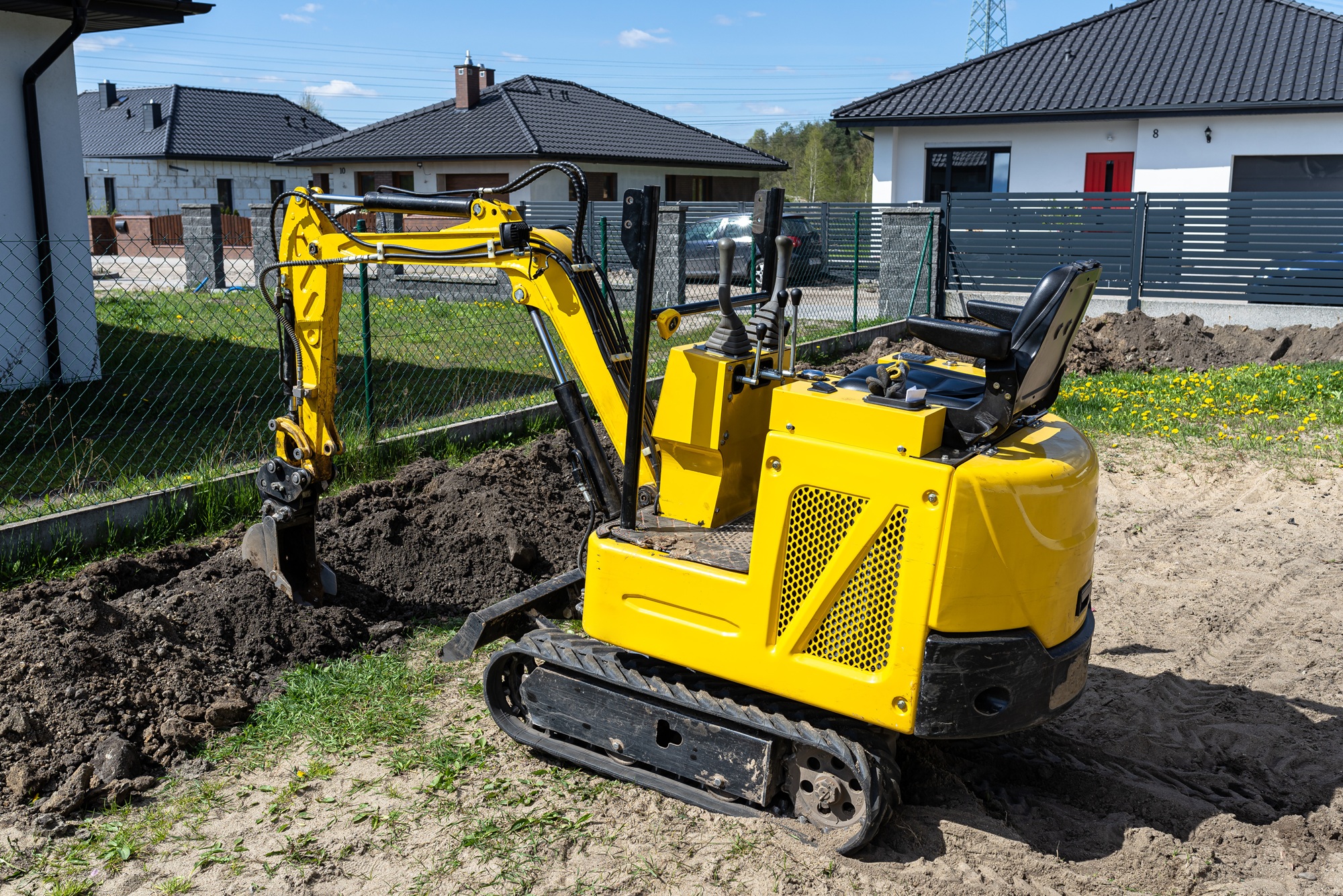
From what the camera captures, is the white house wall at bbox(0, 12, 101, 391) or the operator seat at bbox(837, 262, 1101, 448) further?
the white house wall at bbox(0, 12, 101, 391)

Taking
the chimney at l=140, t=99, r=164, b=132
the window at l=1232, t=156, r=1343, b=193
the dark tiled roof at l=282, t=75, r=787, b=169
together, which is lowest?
the window at l=1232, t=156, r=1343, b=193

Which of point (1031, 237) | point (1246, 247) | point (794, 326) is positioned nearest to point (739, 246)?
point (1031, 237)

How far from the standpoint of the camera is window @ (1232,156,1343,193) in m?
19.4

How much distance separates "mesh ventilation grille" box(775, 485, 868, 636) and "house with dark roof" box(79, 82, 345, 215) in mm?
37899

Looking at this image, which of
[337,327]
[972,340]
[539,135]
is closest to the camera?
[972,340]

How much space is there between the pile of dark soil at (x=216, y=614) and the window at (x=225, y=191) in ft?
120

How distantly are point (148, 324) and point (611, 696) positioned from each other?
11.8 metres

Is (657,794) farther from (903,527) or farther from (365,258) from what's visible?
(365,258)

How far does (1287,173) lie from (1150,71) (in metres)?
3.41

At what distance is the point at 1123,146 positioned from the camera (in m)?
21.0

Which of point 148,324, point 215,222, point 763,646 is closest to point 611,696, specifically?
point 763,646

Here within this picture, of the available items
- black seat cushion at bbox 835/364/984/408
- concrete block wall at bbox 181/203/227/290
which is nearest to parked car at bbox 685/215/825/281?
concrete block wall at bbox 181/203/227/290

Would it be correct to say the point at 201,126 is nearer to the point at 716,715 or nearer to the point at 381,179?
the point at 381,179

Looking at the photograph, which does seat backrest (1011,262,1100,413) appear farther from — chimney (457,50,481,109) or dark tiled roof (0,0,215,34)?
chimney (457,50,481,109)
